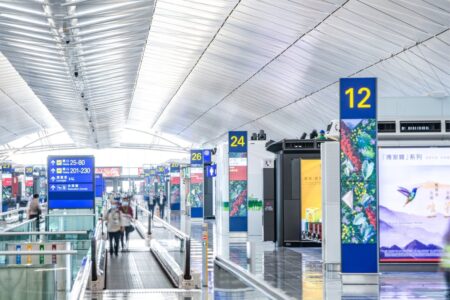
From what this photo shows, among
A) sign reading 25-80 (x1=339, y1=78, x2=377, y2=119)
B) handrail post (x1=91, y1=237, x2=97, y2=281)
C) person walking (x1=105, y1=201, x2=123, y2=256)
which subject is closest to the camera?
sign reading 25-80 (x1=339, y1=78, x2=377, y2=119)

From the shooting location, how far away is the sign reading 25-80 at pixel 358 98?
15.5 meters

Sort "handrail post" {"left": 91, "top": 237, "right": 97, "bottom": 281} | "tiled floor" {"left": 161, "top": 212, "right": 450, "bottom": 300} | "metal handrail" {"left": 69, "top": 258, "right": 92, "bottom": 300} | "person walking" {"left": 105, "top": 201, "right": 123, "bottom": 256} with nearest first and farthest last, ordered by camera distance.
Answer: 1. "metal handrail" {"left": 69, "top": 258, "right": 92, "bottom": 300}
2. "tiled floor" {"left": 161, "top": 212, "right": 450, "bottom": 300}
3. "handrail post" {"left": 91, "top": 237, "right": 97, "bottom": 281}
4. "person walking" {"left": 105, "top": 201, "right": 123, "bottom": 256}

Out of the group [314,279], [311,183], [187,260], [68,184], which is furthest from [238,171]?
[187,260]

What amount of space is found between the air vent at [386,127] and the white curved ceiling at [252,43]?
7.14 metres

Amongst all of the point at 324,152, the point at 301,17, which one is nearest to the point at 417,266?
the point at 324,152

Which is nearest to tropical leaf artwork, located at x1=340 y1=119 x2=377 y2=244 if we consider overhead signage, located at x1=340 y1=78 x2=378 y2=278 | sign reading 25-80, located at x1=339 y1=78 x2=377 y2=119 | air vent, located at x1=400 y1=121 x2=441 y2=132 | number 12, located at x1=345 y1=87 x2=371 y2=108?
overhead signage, located at x1=340 y1=78 x2=378 y2=278

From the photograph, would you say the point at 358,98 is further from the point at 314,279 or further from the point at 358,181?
the point at 314,279

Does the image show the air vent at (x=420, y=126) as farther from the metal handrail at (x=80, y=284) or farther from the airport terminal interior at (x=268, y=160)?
the metal handrail at (x=80, y=284)

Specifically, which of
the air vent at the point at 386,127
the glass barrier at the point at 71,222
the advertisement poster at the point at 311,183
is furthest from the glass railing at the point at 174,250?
the advertisement poster at the point at 311,183

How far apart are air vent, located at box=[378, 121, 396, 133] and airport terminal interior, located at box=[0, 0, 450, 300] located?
20 millimetres

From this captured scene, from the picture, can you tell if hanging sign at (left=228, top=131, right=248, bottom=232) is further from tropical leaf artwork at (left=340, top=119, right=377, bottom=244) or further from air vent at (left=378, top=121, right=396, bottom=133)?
tropical leaf artwork at (left=340, top=119, right=377, bottom=244)

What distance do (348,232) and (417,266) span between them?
216 centimetres

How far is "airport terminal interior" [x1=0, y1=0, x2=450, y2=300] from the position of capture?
15.8m

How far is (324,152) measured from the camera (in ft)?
58.4
